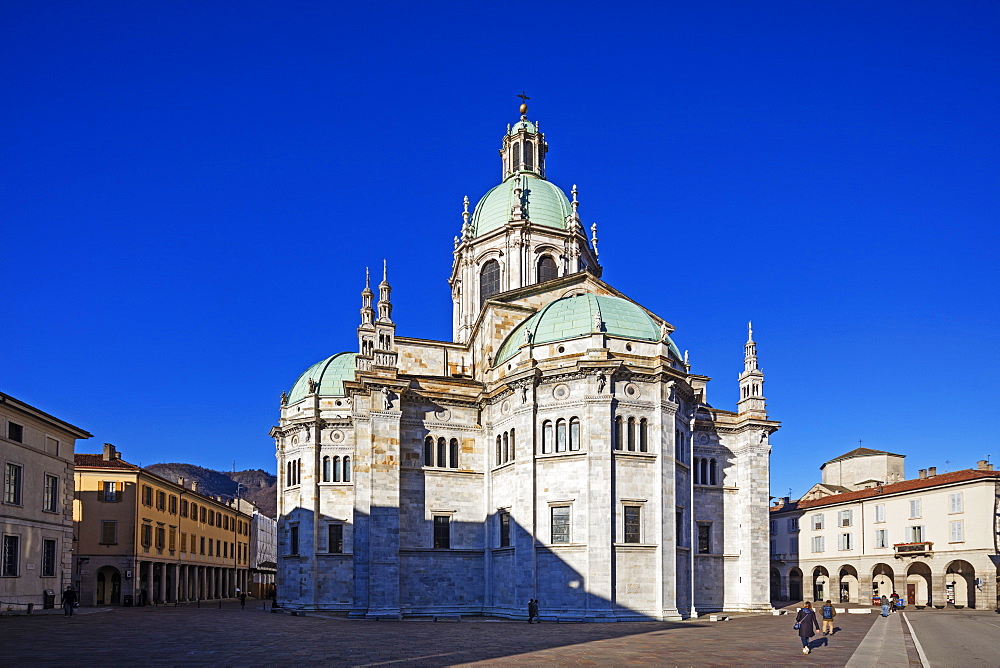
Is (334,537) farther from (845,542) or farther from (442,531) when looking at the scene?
(845,542)

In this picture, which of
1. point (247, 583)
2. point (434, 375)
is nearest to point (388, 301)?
point (434, 375)

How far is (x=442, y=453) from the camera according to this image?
50688mm

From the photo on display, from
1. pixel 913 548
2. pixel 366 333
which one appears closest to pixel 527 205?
pixel 366 333

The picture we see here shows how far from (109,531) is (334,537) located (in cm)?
2000

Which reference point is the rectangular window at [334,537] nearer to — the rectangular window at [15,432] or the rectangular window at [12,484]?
the rectangular window at [12,484]

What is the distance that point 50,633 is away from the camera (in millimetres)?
34469

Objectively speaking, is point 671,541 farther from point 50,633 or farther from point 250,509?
point 250,509

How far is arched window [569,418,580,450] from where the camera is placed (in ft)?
149

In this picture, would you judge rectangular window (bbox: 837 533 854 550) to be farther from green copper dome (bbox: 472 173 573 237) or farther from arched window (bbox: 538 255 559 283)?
green copper dome (bbox: 472 173 573 237)

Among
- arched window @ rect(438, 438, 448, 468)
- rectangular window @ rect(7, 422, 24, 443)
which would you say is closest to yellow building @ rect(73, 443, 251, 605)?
rectangular window @ rect(7, 422, 24, 443)

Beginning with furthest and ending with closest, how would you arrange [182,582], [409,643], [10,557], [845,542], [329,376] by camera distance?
1. [182,582]
2. [845,542]
3. [329,376]
4. [10,557]
5. [409,643]

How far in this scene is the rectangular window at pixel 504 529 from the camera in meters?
47.9

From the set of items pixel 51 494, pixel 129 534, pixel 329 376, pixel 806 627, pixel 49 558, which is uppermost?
pixel 329 376

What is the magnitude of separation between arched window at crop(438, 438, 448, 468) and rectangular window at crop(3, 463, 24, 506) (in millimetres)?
22093
